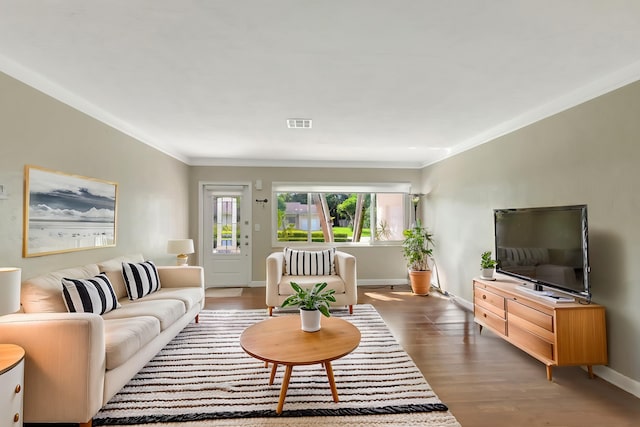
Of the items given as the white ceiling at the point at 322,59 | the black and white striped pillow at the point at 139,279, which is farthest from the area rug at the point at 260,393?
the white ceiling at the point at 322,59

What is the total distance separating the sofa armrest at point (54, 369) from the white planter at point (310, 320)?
1.34 metres

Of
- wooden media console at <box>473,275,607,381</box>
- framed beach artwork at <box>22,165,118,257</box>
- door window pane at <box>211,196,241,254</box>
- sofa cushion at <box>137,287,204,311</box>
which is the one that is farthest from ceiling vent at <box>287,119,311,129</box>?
wooden media console at <box>473,275,607,381</box>

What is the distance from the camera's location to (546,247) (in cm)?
265

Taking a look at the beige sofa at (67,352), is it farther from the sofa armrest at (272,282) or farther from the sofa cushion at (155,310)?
the sofa armrest at (272,282)

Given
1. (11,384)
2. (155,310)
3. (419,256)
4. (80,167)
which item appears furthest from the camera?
(419,256)

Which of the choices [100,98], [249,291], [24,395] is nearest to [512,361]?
[24,395]

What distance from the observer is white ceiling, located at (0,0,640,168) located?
1.60 metres

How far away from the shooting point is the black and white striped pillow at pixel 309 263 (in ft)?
14.0

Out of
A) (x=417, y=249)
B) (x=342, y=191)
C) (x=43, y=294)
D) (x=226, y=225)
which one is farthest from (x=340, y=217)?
(x=43, y=294)

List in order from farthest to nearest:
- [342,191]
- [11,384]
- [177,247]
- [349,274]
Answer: [342,191], [177,247], [349,274], [11,384]

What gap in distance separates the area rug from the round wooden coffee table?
140 mm

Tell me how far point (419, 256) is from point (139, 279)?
403 centimetres

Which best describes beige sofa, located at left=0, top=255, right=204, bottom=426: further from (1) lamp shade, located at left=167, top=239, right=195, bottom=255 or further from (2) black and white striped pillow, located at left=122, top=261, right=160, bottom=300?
(1) lamp shade, located at left=167, top=239, right=195, bottom=255

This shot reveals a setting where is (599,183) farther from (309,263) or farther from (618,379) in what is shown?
(309,263)
